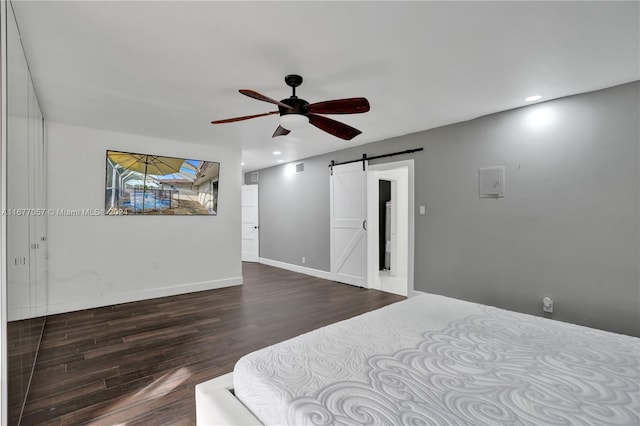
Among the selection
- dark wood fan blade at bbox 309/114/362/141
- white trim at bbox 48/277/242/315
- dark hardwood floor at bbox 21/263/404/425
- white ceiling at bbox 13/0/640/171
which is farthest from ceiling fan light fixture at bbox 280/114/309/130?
white trim at bbox 48/277/242/315

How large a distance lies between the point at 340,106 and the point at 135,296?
165 inches

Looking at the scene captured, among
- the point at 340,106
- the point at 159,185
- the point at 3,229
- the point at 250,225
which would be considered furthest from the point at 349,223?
the point at 3,229

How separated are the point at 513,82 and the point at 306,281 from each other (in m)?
4.43

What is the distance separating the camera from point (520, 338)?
181 cm

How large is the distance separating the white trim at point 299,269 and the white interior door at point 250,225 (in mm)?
393

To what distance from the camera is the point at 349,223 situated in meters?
5.62

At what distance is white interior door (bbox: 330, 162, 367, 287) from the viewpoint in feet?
17.7

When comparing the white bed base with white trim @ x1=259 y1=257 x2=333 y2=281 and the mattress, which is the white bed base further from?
white trim @ x1=259 y1=257 x2=333 y2=281

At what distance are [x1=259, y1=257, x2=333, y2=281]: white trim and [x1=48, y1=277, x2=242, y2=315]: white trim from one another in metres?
1.48

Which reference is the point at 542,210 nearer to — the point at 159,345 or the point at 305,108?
the point at 305,108

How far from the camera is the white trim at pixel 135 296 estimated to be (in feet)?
13.2

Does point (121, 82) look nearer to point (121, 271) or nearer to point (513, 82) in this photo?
point (121, 271)

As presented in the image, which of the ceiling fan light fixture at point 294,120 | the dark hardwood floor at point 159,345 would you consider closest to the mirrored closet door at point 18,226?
the dark hardwood floor at point 159,345

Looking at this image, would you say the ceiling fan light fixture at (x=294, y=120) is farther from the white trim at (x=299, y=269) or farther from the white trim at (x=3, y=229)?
the white trim at (x=299, y=269)
